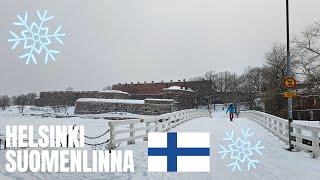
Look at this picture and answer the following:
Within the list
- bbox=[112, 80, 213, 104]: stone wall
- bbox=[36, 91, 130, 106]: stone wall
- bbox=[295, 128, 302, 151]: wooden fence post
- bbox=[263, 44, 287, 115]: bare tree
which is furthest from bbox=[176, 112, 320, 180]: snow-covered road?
bbox=[112, 80, 213, 104]: stone wall

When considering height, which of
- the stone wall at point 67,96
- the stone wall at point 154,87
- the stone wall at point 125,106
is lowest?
the stone wall at point 125,106

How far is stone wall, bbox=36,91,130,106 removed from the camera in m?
103

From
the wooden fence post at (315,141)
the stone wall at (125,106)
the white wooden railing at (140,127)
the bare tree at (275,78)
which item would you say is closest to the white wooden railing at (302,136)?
the wooden fence post at (315,141)

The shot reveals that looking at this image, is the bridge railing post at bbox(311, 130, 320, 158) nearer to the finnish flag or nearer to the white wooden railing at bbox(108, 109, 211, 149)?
the finnish flag

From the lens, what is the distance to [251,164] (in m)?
10.1

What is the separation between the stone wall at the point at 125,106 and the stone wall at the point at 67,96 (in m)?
11.8

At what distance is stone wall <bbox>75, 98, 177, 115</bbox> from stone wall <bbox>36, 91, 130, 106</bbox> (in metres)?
11.8

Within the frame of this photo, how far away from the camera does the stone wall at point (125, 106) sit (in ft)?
286

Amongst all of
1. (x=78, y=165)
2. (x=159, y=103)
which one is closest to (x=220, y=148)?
(x=78, y=165)

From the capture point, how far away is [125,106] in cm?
8856

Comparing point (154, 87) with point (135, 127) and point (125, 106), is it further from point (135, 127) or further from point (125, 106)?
point (135, 127)

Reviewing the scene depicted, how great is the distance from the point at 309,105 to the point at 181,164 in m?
62.9

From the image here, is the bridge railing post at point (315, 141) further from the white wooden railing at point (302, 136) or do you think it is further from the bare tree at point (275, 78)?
the bare tree at point (275, 78)

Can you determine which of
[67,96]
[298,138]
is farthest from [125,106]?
[298,138]
